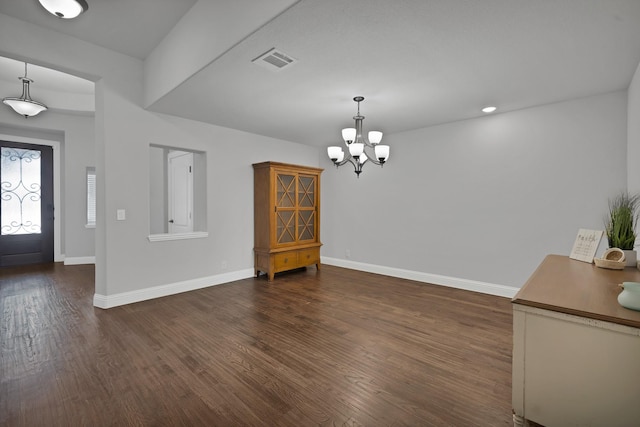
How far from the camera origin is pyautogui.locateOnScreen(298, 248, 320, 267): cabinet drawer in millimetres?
5293

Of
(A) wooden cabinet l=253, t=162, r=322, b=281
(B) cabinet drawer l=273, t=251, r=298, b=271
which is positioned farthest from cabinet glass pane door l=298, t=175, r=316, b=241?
(B) cabinet drawer l=273, t=251, r=298, b=271

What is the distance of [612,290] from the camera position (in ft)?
4.83

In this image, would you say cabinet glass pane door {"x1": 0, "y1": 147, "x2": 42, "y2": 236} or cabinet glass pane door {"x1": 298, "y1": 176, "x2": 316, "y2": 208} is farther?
cabinet glass pane door {"x1": 0, "y1": 147, "x2": 42, "y2": 236}

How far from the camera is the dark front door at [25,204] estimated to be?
5.55 m

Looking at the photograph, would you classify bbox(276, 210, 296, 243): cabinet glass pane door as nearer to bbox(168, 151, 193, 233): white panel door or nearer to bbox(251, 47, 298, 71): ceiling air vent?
bbox(168, 151, 193, 233): white panel door

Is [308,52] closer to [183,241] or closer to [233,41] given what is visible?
[233,41]

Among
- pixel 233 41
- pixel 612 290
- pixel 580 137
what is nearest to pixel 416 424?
pixel 612 290

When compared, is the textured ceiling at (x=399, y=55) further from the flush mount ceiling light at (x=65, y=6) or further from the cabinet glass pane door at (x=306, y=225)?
the cabinet glass pane door at (x=306, y=225)

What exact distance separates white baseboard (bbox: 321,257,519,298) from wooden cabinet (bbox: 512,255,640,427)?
2.67m

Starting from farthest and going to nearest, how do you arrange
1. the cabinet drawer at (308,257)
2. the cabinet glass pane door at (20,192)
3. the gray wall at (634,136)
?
1. the cabinet glass pane door at (20,192)
2. the cabinet drawer at (308,257)
3. the gray wall at (634,136)

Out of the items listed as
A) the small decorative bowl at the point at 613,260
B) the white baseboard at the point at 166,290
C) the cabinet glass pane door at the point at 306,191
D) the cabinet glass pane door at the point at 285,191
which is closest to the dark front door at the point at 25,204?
the white baseboard at the point at 166,290

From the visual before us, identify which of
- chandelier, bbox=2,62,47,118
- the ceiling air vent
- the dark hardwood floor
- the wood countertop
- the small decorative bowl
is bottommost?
the dark hardwood floor

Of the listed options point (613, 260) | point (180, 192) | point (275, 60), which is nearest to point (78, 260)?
point (180, 192)

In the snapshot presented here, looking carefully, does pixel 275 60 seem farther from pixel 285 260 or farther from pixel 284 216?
pixel 285 260
